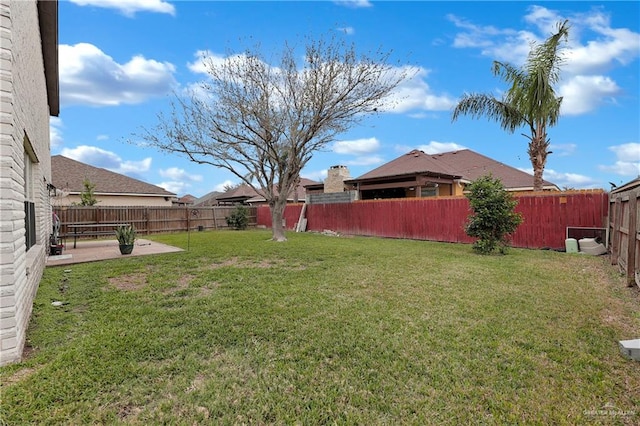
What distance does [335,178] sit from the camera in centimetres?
2375

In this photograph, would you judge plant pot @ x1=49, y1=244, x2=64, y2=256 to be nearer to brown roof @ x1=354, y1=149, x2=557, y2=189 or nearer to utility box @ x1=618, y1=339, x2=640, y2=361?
utility box @ x1=618, y1=339, x2=640, y2=361

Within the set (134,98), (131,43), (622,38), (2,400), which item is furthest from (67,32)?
(622,38)

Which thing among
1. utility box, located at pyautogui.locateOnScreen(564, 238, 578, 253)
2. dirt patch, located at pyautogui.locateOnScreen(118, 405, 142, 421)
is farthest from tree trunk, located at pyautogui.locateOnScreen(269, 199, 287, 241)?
dirt patch, located at pyautogui.locateOnScreen(118, 405, 142, 421)

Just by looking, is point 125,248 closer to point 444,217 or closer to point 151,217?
point 151,217

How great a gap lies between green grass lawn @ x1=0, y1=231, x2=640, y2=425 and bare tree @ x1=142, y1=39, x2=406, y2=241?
8.06m

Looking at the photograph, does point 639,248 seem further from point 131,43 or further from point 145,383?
point 131,43

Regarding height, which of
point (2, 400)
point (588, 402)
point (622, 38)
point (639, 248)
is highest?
point (622, 38)

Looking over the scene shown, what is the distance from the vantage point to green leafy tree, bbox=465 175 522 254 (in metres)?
9.20

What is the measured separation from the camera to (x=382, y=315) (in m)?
3.99

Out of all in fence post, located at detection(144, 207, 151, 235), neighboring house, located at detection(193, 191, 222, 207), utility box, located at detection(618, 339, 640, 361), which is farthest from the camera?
neighboring house, located at detection(193, 191, 222, 207)

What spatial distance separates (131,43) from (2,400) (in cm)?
878

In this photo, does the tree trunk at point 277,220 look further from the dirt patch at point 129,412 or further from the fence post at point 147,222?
the dirt patch at point 129,412

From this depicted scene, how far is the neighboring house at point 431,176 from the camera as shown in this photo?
58.5ft

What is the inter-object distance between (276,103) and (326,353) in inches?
445
